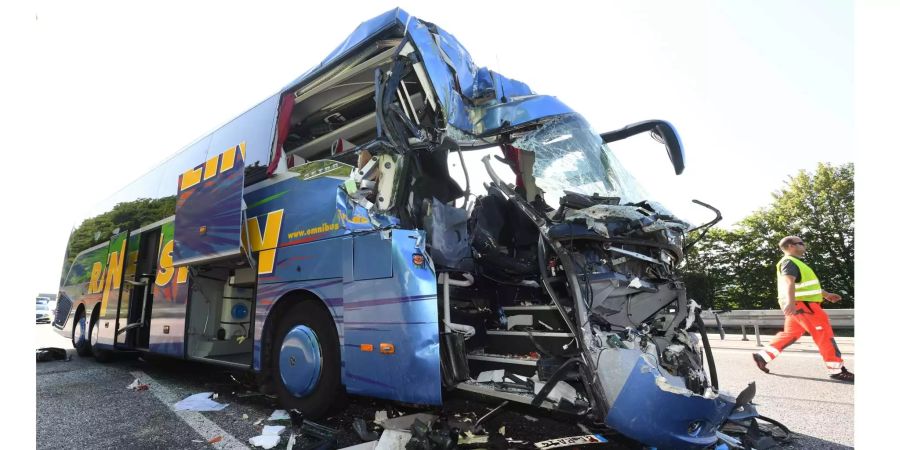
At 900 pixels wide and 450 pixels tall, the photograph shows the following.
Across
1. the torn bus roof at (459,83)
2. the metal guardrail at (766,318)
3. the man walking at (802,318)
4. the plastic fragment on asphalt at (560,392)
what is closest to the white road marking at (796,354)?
the metal guardrail at (766,318)

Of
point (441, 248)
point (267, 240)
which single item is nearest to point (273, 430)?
point (267, 240)

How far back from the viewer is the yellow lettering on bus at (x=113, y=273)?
6.82m

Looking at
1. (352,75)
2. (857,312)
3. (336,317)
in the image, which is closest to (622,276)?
(857,312)

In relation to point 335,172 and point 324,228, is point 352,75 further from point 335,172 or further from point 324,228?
point 324,228

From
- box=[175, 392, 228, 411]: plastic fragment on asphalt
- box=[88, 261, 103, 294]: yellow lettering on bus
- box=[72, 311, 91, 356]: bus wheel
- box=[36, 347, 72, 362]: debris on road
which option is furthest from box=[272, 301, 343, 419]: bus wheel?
box=[36, 347, 72, 362]: debris on road

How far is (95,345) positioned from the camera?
7.47 m

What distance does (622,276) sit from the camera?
3.38 meters

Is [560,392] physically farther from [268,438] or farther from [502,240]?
[268,438]

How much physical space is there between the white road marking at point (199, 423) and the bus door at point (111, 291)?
6.77 feet

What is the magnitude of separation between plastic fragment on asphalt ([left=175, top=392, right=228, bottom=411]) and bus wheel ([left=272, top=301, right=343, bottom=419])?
83cm

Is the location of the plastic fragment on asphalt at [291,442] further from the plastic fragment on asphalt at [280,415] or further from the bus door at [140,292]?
the bus door at [140,292]

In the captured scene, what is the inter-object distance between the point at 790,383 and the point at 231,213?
6432 millimetres

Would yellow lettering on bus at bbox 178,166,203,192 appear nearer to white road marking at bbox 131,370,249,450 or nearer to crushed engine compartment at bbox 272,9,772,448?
crushed engine compartment at bbox 272,9,772,448

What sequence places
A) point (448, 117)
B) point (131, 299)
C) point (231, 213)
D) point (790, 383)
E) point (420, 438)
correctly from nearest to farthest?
point (420, 438), point (448, 117), point (231, 213), point (790, 383), point (131, 299)
